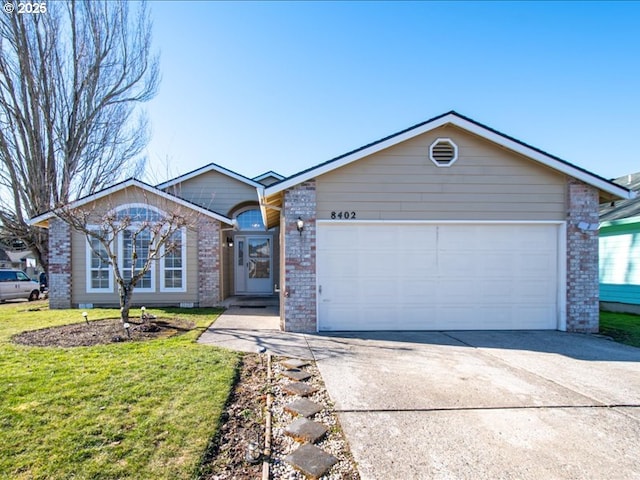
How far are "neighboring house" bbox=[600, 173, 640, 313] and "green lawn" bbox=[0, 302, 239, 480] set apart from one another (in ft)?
40.7

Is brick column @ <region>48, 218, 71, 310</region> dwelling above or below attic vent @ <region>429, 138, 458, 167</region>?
below

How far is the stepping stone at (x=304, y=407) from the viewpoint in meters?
3.69

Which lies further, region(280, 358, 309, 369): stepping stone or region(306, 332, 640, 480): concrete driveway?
region(280, 358, 309, 369): stepping stone

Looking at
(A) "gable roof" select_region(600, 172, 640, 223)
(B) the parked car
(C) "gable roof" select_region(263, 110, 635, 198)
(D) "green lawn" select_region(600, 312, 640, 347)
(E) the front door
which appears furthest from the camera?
(E) the front door

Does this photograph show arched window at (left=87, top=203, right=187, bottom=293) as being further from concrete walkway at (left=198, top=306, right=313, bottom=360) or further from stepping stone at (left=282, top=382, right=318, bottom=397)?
stepping stone at (left=282, top=382, right=318, bottom=397)

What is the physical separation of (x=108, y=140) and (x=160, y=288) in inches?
471

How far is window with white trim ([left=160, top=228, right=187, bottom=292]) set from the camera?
11195 mm

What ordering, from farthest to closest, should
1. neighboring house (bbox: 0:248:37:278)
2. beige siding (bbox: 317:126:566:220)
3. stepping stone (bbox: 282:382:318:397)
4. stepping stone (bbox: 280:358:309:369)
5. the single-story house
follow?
neighboring house (bbox: 0:248:37:278), beige siding (bbox: 317:126:566:220), the single-story house, stepping stone (bbox: 280:358:309:369), stepping stone (bbox: 282:382:318:397)

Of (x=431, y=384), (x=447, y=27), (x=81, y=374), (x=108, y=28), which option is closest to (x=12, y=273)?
Result: (x=108, y=28)

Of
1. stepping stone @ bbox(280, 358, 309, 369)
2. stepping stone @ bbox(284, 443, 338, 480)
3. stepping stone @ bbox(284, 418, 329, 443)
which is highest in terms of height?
stepping stone @ bbox(284, 443, 338, 480)

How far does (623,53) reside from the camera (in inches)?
363

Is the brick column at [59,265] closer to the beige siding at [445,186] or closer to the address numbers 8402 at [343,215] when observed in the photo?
the beige siding at [445,186]

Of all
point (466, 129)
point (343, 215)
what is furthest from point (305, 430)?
point (466, 129)
